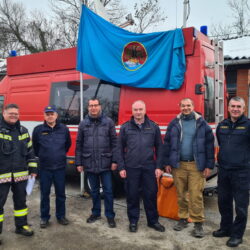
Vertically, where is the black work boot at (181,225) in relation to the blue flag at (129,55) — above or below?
below

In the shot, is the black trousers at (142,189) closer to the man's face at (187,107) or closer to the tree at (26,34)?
the man's face at (187,107)

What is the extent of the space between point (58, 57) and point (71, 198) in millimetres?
2737

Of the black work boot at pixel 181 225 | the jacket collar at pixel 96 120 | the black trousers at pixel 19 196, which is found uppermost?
the jacket collar at pixel 96 120

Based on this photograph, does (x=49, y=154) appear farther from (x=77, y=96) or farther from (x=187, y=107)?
(x=187, y=107)

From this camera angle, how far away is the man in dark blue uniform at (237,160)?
11.1 feet

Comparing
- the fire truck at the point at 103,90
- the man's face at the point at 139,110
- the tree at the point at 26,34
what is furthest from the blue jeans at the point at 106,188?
the tree at the point at 26,34

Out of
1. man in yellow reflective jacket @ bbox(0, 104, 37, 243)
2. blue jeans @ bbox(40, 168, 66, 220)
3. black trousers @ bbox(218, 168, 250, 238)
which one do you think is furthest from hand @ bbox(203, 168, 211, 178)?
man in yellow reflective jacket @ bbox(0, 104, 37, 243)

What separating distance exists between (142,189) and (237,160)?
1333 mm

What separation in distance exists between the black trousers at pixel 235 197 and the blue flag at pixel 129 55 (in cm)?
155

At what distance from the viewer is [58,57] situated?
18.2 feet

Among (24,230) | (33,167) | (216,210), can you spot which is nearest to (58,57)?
(33,167)

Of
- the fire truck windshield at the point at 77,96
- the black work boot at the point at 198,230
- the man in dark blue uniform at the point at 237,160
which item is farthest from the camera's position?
the fire truck windshield at the point at 77,96

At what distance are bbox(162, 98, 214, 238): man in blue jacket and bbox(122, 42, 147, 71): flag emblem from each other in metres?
1.22

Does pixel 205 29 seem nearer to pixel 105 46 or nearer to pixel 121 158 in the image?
pixel 105 46
